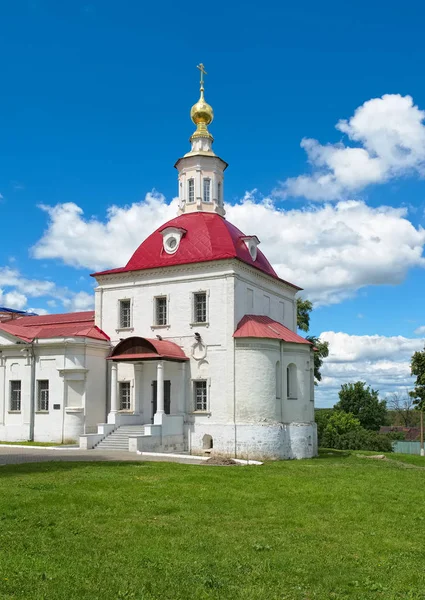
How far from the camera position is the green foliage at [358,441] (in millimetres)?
43625

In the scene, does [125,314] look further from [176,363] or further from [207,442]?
[207,442]

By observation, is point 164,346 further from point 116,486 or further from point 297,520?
point 297,520

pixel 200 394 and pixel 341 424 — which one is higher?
pixel 200 394

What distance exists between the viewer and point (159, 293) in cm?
3030

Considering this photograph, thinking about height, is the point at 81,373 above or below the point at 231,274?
below

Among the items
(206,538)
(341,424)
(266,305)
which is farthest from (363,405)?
(206,538)

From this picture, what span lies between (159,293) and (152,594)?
23.7 m

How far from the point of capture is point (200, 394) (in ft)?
94.5

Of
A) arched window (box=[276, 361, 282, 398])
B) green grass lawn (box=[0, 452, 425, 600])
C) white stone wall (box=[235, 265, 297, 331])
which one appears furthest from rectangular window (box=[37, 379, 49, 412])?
green grass lawn (box=[0, 452, 425, 600])

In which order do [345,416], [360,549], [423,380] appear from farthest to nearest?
[345,416]
[423,380]
[360,549]

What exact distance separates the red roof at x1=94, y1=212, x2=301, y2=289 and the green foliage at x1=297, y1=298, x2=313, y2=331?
15.9 m

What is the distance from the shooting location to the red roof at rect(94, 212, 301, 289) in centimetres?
2944

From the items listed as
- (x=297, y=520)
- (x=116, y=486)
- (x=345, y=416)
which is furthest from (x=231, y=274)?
(x=345, y=416)

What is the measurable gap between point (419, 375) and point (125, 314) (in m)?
18.9
